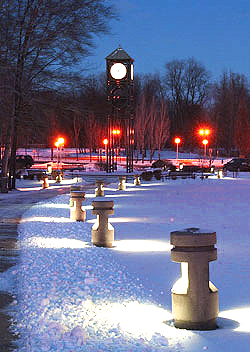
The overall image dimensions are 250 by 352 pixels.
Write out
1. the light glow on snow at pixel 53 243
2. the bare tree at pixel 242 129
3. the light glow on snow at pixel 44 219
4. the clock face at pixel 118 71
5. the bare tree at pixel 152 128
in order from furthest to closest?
1. the bare tree at pixel 242 129
2. the bare tree at pixel 152 128
3. the clock face at pixel 118 71
4. the light glow on snow at pixel 44 219
5. the light glow on snow at pixel 53 243

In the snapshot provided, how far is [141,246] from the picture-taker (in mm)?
12664

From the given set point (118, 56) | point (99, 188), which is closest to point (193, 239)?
point (99, 188)

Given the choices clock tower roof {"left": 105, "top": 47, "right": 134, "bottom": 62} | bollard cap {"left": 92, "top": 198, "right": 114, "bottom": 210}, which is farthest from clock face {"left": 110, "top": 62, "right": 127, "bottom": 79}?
bollard cap {"left": 92, "top": 198, "right": 114, "bottom": 210}

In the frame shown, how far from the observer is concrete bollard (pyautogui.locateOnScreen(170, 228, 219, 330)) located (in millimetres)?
6105

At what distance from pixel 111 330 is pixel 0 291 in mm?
2601

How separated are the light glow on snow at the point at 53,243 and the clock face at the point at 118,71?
139ft

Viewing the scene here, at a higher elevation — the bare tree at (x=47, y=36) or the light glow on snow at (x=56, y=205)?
the bare tree at (x=47, y=36)

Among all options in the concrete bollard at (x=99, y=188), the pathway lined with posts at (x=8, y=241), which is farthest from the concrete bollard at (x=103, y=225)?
the concrete bollard at (x=99, y=188)

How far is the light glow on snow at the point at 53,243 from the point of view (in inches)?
494

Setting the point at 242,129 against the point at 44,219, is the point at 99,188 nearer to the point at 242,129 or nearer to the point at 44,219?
the point at 44,219

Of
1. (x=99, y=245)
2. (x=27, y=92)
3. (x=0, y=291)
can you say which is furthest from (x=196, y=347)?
(x=27, y=92)

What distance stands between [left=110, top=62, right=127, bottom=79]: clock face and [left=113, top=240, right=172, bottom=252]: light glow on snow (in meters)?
42.9

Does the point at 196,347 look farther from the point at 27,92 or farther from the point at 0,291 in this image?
the point at 27,92

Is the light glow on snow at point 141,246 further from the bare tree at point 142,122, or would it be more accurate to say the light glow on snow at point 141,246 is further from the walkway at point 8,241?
the bare tree at point 142,122
